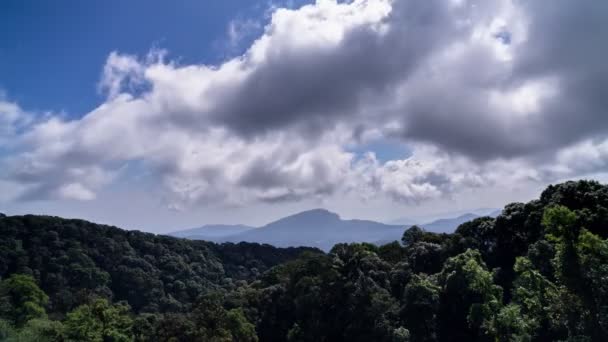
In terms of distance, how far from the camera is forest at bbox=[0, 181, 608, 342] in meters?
19.8

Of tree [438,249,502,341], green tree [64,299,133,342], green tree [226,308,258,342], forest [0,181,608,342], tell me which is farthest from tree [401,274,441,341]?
green tree [64,299,133,342]

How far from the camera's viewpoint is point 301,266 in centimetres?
4188

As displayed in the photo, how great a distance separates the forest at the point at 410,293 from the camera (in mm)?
19828

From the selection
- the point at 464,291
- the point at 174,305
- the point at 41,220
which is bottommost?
the point at 174,305

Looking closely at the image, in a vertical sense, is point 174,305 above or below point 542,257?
below

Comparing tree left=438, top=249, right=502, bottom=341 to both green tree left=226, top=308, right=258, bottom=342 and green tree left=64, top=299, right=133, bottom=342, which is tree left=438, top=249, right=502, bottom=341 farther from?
green tree left=64, top=299, right=133, bottom=342

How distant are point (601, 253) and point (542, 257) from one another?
28.2ft

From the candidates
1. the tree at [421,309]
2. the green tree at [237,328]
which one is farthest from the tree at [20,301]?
the tree at [421,309]

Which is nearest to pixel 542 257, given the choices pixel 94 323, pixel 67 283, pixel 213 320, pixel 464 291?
pixel 464 291

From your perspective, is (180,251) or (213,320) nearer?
(213,320)

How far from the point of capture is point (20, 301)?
135 feet

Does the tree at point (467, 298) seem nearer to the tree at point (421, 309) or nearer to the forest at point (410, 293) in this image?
the forest at point (410, 293)

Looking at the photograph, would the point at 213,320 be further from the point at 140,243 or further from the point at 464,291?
the point at 140,243

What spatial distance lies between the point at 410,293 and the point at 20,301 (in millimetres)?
32912
